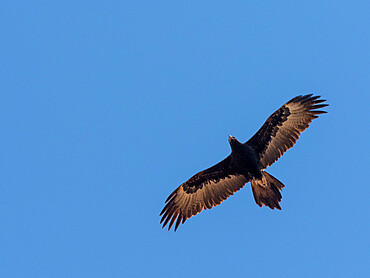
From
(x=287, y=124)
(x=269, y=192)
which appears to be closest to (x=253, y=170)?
(x=269, y=192)

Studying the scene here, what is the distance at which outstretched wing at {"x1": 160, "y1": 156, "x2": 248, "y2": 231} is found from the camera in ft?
59.6

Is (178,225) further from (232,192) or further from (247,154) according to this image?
(247,154)

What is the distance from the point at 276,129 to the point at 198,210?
3647 mm

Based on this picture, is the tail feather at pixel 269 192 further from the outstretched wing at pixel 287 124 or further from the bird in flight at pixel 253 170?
the outstretched wing at pixel 287 124

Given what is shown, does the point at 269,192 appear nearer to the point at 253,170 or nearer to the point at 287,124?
the point at 253,170

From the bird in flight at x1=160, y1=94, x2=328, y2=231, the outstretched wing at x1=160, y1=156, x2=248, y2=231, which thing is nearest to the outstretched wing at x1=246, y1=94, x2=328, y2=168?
the bird in flight at x1=160, y1=94, x2=328, y2=231

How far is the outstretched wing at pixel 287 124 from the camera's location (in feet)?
57.8

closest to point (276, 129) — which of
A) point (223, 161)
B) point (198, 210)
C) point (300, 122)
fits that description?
point (300, 122)

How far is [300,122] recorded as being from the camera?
57.9 ft

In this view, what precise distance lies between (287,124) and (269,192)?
2264 millimetres

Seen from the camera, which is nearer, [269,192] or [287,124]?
[269,192]

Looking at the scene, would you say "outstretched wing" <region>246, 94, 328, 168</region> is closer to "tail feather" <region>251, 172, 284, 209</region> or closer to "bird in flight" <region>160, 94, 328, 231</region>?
"bird in flight" <region>160, 94, 328, 231</region>

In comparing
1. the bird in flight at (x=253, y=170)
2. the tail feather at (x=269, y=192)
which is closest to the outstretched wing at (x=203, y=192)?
the bird in flight at (x=253, y=170)

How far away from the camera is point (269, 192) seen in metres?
17.1
